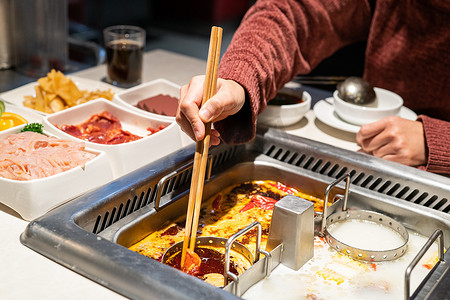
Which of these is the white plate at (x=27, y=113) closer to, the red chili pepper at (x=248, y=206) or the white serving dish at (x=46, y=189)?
the white serving dish at (x=46, y=189)

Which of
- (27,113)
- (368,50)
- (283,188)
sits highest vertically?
(368,50)

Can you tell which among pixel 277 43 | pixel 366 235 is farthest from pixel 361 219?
pixel 277 43

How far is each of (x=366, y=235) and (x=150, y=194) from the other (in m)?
0.57

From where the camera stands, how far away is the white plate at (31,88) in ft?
6.07

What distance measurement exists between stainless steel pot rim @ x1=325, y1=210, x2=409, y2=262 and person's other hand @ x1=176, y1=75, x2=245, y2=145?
38 cm

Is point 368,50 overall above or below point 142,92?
above

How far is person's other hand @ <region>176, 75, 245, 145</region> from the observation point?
1.19 m

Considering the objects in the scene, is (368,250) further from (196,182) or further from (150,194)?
(150,194)

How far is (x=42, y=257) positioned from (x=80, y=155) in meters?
0.33

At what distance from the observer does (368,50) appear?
207 centimetres

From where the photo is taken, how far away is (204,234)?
131 centimetres

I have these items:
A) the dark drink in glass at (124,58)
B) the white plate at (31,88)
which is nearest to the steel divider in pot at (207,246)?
the white plate at (31,88)

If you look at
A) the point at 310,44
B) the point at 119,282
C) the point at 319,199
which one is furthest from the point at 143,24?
the point at 119,282

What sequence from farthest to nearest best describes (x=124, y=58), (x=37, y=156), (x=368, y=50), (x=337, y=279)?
(x=124, y=58)
(x=368, y=50)
(x=37, y=156)
(x=337, y=279)
